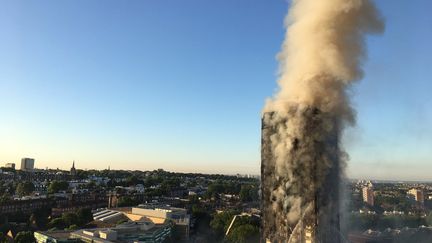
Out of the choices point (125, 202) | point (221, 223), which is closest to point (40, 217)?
point (125, 202)

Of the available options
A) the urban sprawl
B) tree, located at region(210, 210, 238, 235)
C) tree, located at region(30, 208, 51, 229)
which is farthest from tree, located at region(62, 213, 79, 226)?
tree, located at region(210, 210, 238, 235)

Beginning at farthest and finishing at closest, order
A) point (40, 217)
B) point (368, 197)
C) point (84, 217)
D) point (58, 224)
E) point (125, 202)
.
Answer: point (368, 197) → point (125, 202) → point (40, 217) → point (84, 217) → point (58, 224)

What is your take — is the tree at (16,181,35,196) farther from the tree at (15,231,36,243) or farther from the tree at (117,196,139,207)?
the tree at (15,231,36,243)

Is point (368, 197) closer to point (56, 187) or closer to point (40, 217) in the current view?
point (40, 217)

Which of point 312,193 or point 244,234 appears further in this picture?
point 244,234

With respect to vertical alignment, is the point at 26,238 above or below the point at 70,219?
below

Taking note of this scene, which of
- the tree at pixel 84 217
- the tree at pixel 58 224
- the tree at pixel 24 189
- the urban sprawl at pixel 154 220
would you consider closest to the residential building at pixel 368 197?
the urban sprawl at pixel 154 220

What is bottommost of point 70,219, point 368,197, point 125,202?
point 70,219

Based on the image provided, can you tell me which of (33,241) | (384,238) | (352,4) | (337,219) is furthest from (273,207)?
(384,238)
